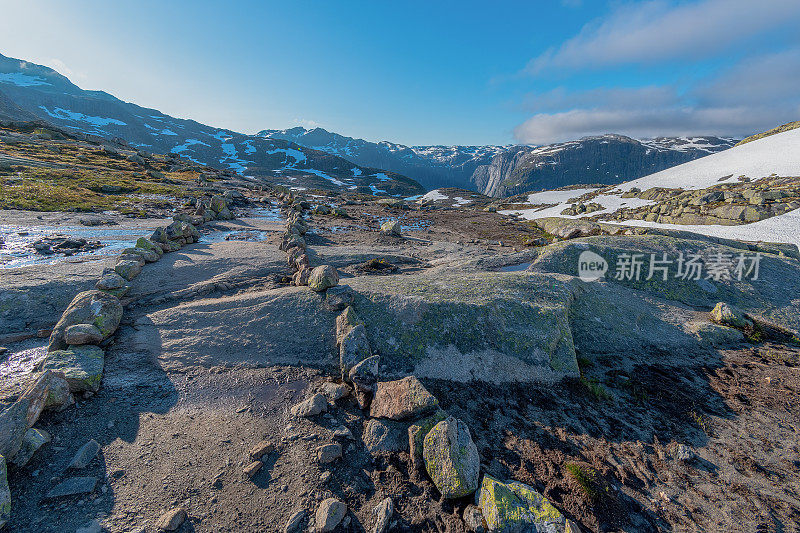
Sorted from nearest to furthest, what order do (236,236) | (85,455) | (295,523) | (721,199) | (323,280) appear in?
(295,523), (85,455), (323,280), (236,236), (721,199)

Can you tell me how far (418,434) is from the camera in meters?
7.31

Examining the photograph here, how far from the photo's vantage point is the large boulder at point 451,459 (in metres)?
6.41

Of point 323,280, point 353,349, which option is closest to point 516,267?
point 323,280

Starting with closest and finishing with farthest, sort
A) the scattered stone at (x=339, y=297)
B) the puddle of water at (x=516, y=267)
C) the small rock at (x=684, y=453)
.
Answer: the small rock at (x=684, y=453)
the scattered stone at (x=339, y=297)
the puddle of water at (x=516, y=267)

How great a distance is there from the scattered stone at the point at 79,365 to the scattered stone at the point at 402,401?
8444mm

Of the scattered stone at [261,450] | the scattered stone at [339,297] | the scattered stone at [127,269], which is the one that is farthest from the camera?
the scattered stone at [127,269]

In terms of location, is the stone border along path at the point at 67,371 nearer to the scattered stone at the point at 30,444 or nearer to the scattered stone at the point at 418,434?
the scattered stone at the point at 30,444

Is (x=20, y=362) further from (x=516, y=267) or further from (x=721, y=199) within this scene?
(x=721, y=199)

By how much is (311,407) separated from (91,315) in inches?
370

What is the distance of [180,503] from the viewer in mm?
5934

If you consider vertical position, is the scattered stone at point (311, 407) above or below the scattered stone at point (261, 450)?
above

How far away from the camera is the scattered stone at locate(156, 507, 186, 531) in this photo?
17.7ft

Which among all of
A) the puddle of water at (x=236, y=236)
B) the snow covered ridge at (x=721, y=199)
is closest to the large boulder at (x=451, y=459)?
the puddle of water at (x=236, y=236)

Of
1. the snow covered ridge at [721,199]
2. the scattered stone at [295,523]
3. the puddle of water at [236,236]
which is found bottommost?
the scattered stone at [295,523]
